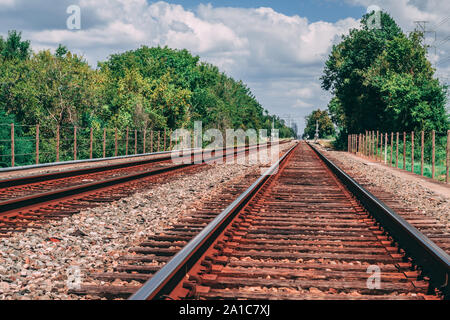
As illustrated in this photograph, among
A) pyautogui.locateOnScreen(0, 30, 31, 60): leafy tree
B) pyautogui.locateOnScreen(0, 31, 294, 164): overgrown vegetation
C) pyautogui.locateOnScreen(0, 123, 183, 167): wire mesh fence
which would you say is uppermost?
pyautogui.locateOnScreen(0, 30, 31, 60): leafy tree

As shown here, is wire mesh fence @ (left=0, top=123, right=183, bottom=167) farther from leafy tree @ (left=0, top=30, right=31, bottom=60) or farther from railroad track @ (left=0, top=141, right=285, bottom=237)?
leafy tree @ (left=0, top=30, right=31, bottom=60)

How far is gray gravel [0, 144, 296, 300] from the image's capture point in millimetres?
4070

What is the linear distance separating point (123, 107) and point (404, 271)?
A: 117ft

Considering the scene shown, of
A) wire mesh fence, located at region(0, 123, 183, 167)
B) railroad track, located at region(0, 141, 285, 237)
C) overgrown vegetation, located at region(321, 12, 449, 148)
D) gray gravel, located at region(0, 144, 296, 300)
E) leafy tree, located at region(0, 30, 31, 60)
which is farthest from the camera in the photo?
leafy tree, located at region(0, 30, 31, 60)

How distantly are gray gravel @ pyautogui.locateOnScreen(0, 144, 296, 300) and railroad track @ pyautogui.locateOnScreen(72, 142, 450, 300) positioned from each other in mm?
315

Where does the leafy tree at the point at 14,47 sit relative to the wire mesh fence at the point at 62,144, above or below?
above

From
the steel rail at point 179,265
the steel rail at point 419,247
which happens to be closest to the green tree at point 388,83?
the steel rail at point 419,247

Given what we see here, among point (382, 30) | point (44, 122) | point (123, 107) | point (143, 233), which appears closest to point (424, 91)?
point (382, 30)

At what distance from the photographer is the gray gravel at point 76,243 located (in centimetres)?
407

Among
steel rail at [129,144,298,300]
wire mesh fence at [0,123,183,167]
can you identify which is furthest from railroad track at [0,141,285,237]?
wire mesh fence at [0,123,183,167]

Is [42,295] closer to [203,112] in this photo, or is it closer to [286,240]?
[286,240]

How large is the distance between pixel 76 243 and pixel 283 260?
8.51ft

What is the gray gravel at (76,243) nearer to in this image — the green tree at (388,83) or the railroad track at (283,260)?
the railroad track at (283,260)

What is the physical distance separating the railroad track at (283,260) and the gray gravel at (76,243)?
315mm
